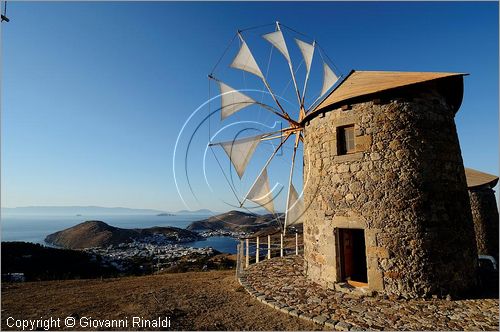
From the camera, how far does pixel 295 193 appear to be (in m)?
11.3

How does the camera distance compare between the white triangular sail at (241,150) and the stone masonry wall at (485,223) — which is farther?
the stone masonry wall at (485,223)

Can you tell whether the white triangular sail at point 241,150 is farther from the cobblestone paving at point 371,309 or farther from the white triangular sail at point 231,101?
the cobblestone paving at point 371,309

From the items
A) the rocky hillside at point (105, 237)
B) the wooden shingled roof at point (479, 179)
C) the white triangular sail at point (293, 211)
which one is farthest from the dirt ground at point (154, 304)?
the rocky hillside at point (105, 237)

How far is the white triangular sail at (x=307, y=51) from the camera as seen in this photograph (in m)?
12.2

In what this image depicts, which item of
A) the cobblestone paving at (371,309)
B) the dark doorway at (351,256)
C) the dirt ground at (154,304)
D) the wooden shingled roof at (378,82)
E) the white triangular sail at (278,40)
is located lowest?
the dirt ground at (154,304)

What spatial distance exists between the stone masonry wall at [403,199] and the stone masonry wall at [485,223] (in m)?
7.75

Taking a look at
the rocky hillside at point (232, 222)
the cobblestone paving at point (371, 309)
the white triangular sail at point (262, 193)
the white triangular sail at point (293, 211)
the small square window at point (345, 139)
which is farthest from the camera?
the white triangular sail at point (262, 193)

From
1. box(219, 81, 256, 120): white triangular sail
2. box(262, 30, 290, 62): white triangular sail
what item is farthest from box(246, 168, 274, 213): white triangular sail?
box(262, 30, 290, 62): white triangular sail

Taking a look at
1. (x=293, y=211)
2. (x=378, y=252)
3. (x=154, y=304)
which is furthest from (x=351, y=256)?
(x=154, y=304)

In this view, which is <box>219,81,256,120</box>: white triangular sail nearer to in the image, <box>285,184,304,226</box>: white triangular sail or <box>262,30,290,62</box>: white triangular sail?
<box>262,30,290,62</box>: white triangular sail

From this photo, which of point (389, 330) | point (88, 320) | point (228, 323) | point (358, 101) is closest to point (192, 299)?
point (228, 323)

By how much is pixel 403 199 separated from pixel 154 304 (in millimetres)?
6601

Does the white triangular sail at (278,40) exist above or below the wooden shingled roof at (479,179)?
above

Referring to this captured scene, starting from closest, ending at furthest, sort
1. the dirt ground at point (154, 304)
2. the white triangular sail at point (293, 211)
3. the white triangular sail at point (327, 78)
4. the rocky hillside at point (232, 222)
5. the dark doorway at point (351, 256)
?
the dirt ground at point (154, 304) → the dark doorway at point (351, 256) → the rocky hillside at point (232, 222) → the white triangular sail at point (293, 211) → the white triangular sail at point (327, 78)
